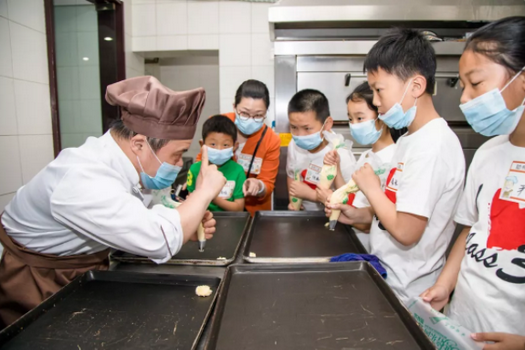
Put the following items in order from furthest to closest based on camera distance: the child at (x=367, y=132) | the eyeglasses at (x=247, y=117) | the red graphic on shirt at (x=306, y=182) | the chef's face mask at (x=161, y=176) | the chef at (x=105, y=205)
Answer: the eyeglasses at (x=247, y=117)
the red graphic on shirt at (x=306, y=182)
the child at (x=367, y=132)
the chef's face mask at (x=161, y=176)
the chef at (x=105, y=205)

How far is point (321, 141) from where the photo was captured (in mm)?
1972

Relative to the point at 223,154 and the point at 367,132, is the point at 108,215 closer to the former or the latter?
the point at 223,154

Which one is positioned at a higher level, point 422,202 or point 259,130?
point 259,130

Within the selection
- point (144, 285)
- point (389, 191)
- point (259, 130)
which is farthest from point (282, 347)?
point (259, 130)

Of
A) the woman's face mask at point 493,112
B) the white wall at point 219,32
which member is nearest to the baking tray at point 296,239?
the woman's face mask at point 493,112

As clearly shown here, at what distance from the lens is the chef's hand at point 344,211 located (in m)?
1.41

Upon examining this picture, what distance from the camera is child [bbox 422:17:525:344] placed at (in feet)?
2.95

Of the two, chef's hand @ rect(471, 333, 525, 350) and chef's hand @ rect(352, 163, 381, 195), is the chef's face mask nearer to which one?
chef's hand @ rect(352, 163, 381, 195)

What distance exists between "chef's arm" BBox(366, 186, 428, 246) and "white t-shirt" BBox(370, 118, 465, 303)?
31 millimetres

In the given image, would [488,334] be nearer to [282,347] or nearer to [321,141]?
[282,347]

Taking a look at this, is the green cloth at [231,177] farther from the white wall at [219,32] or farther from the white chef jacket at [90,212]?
the white wall at [219,32]

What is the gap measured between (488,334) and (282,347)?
1.85ft

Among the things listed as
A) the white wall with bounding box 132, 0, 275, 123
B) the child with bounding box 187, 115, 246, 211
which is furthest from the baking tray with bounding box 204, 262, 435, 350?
the white wall with bounding box 132, 0, 275, 123

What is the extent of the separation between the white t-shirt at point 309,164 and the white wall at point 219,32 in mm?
1357
